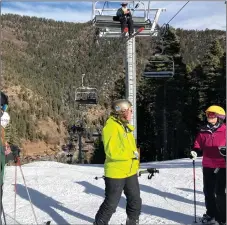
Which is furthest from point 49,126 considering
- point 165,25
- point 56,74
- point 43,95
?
point 165,25

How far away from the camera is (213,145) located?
459 cm

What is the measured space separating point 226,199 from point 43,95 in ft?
372

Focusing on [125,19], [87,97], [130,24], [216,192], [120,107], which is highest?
[125,19]

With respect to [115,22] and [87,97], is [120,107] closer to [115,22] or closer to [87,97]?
[115,22]

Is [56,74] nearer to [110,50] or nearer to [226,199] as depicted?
[110,50]

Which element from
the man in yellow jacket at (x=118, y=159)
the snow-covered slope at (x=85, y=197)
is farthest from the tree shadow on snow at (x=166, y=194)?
the man in yellow jacket at (x=118, y=159)

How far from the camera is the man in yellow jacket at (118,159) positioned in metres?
4.07

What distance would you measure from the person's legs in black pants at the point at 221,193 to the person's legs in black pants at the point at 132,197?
0.88 metres

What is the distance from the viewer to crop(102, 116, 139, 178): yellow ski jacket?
160 inches

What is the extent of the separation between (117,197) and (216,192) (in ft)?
3.67

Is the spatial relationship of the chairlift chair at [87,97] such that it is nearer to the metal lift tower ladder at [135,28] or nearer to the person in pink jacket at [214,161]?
the metal lift tower ladder at [135,28]

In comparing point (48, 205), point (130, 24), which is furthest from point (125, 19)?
point (48, 205)

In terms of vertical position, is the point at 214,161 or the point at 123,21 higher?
the point at 123,21

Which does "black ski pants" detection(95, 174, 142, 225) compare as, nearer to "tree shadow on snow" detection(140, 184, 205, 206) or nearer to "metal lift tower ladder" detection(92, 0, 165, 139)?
"tree shadow on snow" detection(140, 184, 205, 206)
